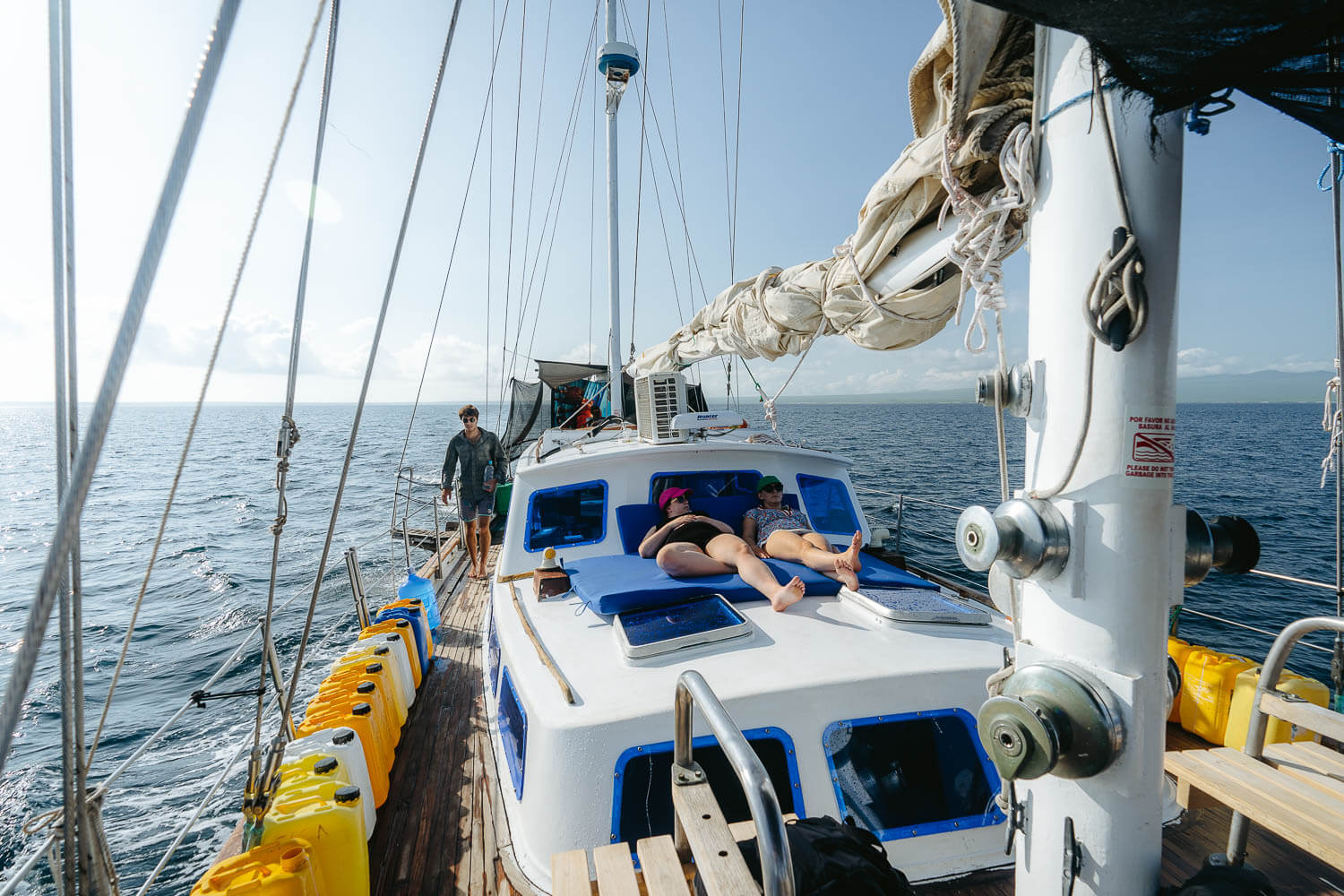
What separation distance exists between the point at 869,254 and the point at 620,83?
8.40m

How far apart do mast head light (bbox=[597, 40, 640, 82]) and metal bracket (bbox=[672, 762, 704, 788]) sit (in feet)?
32.3

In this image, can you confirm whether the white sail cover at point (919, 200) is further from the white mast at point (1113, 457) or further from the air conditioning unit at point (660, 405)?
the air conditioning unit at point (660, 405)

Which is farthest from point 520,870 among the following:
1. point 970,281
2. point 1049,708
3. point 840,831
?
point 970,281

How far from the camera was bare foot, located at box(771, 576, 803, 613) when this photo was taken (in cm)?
355

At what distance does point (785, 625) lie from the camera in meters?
3.34

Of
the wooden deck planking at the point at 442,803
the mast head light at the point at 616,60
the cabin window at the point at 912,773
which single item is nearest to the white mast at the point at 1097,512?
the cabin window at the point at 912,773

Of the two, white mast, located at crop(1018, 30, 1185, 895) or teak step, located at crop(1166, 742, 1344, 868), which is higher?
white mast, located at crop(1018, 30, 1185, 895)

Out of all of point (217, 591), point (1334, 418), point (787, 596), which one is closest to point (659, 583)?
point (787, 596)

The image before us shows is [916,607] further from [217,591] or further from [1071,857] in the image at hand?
[217,591]

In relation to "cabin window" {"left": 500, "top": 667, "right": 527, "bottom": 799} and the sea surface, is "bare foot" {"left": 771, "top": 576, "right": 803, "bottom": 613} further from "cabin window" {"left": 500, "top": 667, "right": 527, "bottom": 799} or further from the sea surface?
the sea surface

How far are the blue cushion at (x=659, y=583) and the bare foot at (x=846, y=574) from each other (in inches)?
2.4

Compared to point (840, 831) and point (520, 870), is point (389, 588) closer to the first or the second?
point (520, 870)

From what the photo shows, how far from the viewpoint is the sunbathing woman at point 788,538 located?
152 inches

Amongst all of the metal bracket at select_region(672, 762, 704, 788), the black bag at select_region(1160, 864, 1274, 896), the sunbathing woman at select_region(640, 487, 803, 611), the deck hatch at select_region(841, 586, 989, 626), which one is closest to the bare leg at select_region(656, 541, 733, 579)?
the sunbathing woman at select_region(640, 487, 803, 611)
